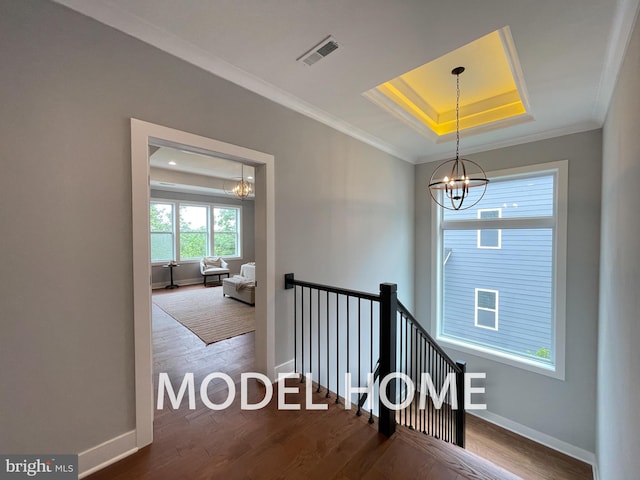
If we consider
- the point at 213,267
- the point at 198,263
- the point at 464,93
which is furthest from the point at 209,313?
the point at 464,93

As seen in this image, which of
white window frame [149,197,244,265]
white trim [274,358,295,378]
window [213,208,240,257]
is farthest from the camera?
window [213,208,240,257]

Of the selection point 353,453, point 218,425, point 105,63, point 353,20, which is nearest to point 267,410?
point 218,425

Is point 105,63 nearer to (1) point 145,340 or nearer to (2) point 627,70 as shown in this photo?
(1) point 145,340

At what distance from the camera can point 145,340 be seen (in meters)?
1.66

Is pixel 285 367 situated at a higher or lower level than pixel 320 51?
lower

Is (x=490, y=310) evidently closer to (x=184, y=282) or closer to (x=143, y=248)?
(x=143, y=248)

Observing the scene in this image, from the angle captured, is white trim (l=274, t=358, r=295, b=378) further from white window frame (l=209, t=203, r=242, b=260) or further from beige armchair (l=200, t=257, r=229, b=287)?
white window frame (l=209, t=203, r=242, b=260)

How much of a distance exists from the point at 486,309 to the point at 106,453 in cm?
458

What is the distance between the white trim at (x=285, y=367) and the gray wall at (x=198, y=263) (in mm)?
3744

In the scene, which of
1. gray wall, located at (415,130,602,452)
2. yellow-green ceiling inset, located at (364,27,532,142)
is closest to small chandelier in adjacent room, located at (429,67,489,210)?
yellow-green ceiling inset, located at (364,27,532,142)

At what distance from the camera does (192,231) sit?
7.72 m

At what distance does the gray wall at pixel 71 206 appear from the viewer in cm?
128

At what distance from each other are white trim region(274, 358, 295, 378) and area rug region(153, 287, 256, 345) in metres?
1.39

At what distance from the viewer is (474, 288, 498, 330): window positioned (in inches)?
155
